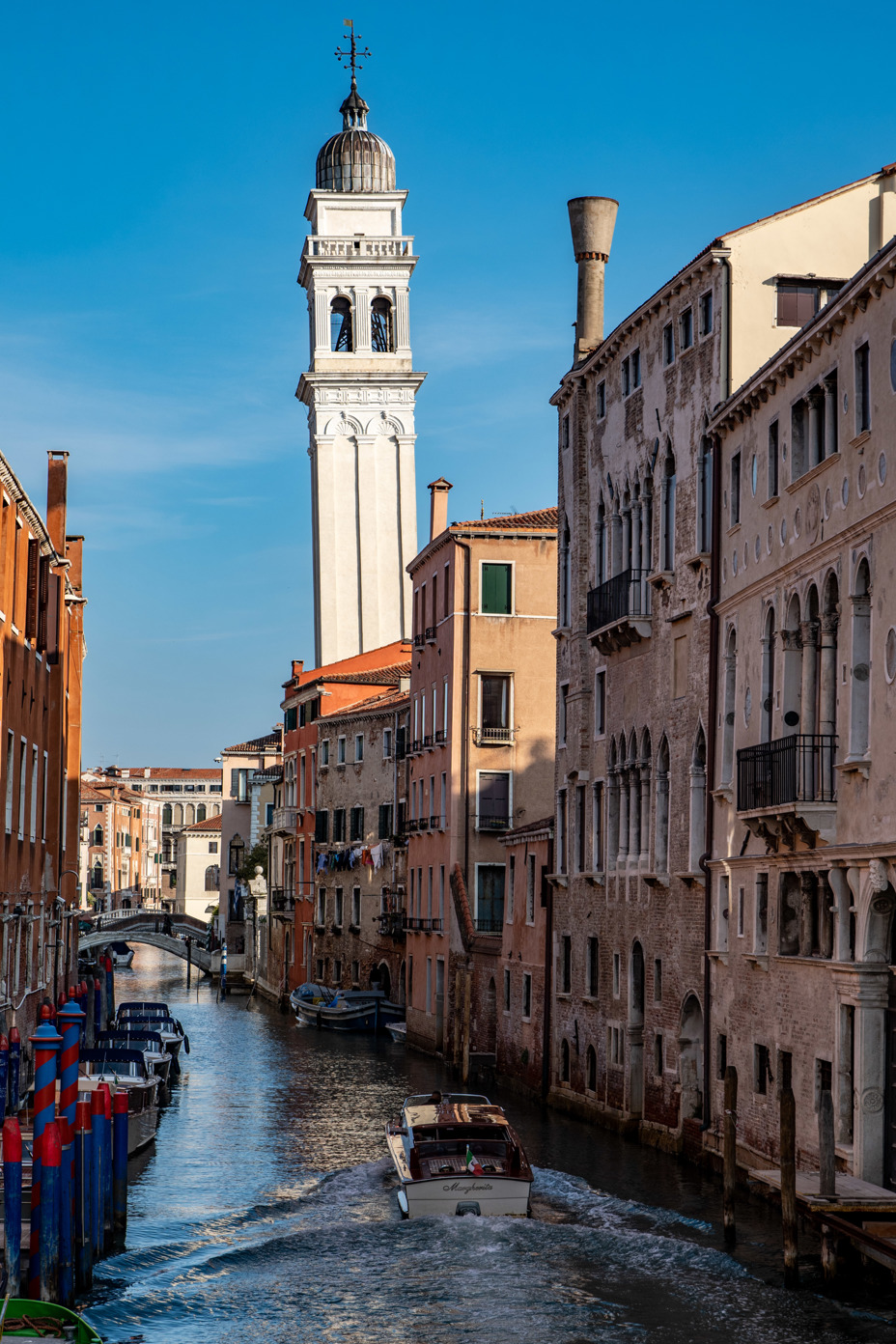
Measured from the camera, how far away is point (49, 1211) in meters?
17.8

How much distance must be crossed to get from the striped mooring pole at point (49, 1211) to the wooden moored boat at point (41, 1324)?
7.65 ft

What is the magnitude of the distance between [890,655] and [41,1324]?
1100cm

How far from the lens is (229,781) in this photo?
9994 centimetres

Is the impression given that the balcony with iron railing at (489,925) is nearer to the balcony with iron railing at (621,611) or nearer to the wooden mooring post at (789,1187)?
the balcony with iron railing at (621,611)

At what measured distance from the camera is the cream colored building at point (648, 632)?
90.4 ft

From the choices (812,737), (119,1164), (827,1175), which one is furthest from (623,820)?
(827,1175)

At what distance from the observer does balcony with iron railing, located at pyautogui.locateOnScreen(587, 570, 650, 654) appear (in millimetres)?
30859

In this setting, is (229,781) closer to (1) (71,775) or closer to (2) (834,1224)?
(1) (71,775)

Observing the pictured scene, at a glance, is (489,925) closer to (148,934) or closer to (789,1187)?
(789,1187)

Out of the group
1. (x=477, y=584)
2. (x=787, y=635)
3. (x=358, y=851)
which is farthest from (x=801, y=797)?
(x=358, y=851)

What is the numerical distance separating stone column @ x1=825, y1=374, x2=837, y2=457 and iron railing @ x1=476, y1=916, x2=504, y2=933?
25569 mm

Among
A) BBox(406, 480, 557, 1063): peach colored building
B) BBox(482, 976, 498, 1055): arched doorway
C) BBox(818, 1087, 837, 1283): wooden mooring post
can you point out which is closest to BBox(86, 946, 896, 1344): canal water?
BBox(818, 1087, 837, 1283): wooden mooring post

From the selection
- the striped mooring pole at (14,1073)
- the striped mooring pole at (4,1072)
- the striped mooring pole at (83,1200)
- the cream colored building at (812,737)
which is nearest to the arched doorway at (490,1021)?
the cream colored building at (812,737)

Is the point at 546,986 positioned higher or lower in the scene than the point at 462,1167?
higher
